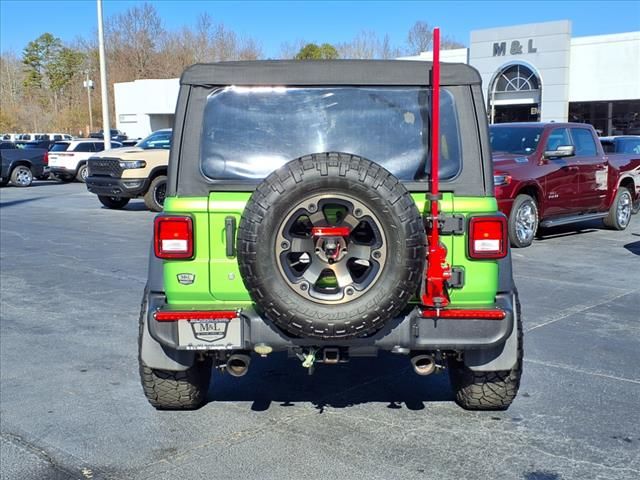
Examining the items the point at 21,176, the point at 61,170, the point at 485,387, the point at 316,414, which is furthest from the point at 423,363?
the point at 61,170

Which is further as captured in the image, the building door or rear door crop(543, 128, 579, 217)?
the building door

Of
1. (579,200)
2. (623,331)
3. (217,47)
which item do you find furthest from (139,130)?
(623,331)

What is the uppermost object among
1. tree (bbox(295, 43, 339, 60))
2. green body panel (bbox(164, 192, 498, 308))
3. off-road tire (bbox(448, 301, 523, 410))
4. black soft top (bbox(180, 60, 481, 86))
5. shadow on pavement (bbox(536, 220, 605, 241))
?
tree (bbox(295, 43, 339, 60))

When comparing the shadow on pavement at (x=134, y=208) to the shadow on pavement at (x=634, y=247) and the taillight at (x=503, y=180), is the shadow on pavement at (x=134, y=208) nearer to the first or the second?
the taillight at (x=503, y=180)

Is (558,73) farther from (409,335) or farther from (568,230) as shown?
(409,335)

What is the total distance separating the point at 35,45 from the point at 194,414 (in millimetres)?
110637

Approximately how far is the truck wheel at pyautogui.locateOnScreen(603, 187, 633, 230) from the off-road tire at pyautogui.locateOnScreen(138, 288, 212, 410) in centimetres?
1013

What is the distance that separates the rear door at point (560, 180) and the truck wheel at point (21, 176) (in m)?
19.4

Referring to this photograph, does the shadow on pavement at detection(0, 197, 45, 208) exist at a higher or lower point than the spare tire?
lower

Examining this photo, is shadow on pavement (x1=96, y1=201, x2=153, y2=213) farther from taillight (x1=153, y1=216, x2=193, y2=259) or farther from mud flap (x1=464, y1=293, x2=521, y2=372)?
mud flap (x1=464, y1=293, x2=521, y2=372)

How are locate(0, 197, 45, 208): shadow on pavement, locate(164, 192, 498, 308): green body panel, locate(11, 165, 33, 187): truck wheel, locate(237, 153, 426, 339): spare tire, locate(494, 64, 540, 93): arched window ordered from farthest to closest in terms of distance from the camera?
locate(494, 64, 540, 93): arched window
locate(11, 165, 33, 187): truck wheel
locate(0, 197, 45, 208): shadow on pavement
locate(164, 192, 498, 308): green body panel
locate(237, 153, 426, 339): spare tire

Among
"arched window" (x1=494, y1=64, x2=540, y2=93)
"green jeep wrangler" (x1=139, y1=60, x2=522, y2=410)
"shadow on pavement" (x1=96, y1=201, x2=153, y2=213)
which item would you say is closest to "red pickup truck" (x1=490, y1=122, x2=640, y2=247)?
"green jeep wrangler" (x1=139, y1=60, x2=522, y2=410)

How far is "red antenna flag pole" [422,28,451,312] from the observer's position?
3576 millimetres

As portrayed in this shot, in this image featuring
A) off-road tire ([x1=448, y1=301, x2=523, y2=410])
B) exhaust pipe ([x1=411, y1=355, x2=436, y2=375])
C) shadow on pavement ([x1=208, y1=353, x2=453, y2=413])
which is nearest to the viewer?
exhaust pipe ([x1=411, y1=355, x2=436, y2=375])
